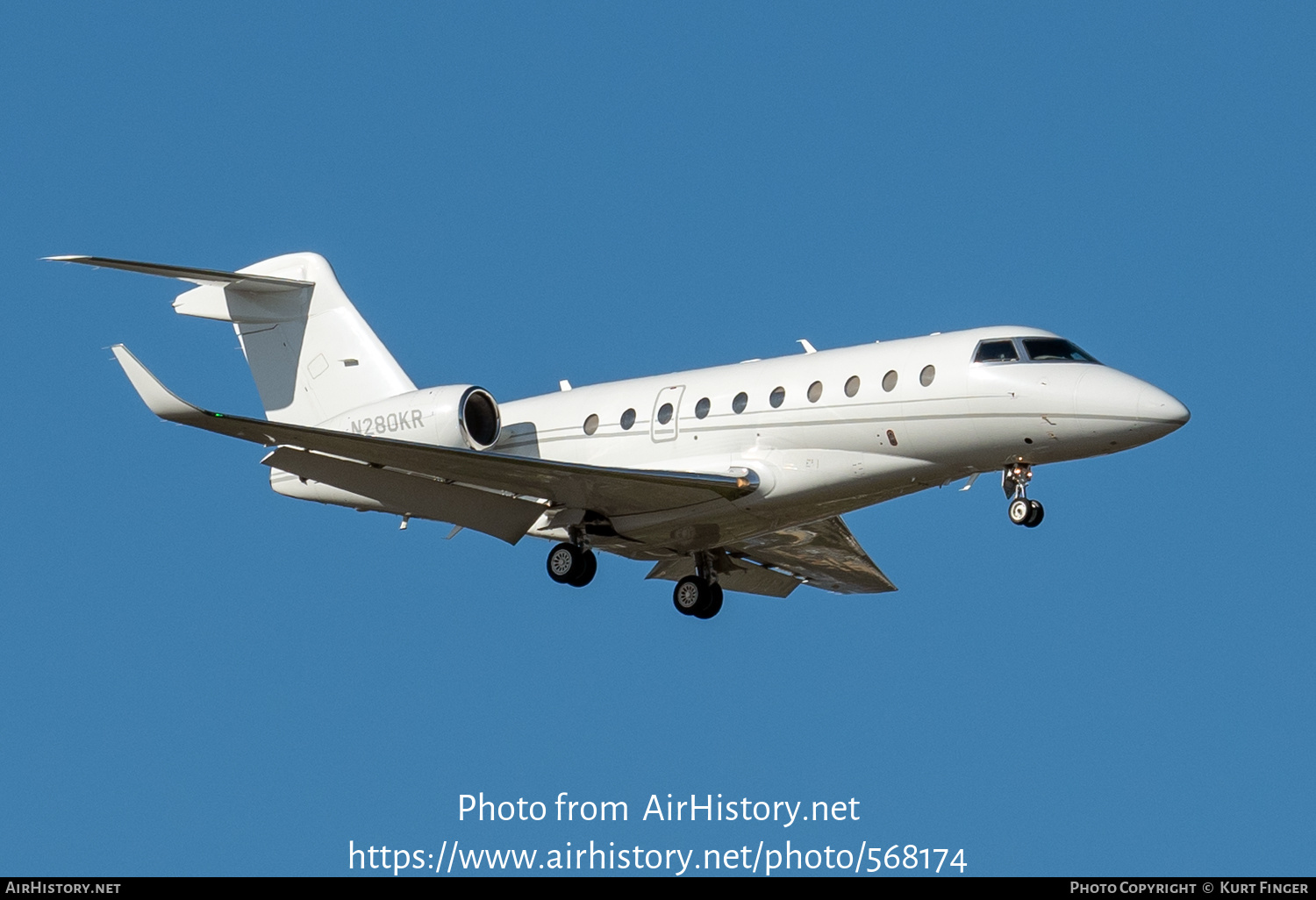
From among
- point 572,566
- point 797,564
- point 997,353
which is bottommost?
point 572,566

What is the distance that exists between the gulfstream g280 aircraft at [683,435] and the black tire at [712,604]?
0.11 feet

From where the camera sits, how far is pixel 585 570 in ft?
64.9

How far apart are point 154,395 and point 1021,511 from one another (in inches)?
320

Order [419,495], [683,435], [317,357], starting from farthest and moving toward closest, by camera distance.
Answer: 1. [317,357]
2. [419,495]
3. [683,435]

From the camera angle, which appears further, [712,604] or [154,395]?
[712,604]

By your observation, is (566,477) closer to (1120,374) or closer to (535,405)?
(535,405)

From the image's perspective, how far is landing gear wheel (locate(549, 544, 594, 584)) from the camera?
19.7m

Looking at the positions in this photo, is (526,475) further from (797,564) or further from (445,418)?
(797,564)

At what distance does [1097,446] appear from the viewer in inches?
677

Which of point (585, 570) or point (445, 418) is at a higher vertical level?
point (445, 418)

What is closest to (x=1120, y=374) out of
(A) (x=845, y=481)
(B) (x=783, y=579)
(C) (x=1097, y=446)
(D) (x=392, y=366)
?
(C) (x=1097, y=446)

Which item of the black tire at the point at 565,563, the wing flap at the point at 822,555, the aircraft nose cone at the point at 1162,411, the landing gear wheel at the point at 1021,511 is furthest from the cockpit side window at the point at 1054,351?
the black tire at the point at 565,563

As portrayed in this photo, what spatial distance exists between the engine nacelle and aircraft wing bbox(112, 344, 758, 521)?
735 millimetres

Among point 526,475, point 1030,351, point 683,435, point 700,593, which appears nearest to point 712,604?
point 700,593
